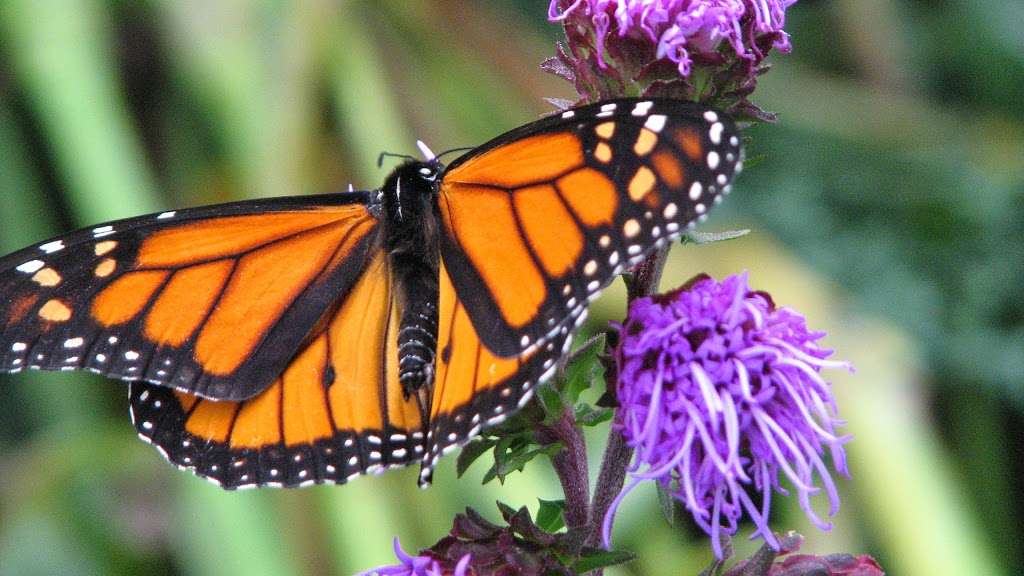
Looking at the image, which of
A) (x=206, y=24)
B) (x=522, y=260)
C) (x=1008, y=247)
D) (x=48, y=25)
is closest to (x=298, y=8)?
(x=206, y=24)

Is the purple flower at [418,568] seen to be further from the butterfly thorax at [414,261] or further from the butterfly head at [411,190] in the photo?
the butterfly head at [411,190]

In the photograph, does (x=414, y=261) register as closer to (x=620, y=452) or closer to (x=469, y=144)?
(x=620, y=452)

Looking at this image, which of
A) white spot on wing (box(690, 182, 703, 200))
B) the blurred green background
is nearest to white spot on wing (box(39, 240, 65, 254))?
white spot on wing (box(690, 182, 703, 200))

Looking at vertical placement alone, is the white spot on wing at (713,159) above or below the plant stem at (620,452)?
above

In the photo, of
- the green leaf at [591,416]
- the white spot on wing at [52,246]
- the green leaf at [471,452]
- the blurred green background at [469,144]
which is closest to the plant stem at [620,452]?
the green leaf at [591,416]

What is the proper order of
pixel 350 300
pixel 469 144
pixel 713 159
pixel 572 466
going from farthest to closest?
pixel 469 144 → pixel 350 300 → pixel 572 466 → pixel 713 159

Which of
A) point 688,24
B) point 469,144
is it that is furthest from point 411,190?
point 469,144

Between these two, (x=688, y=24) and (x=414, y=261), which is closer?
(x=688, y=24)
